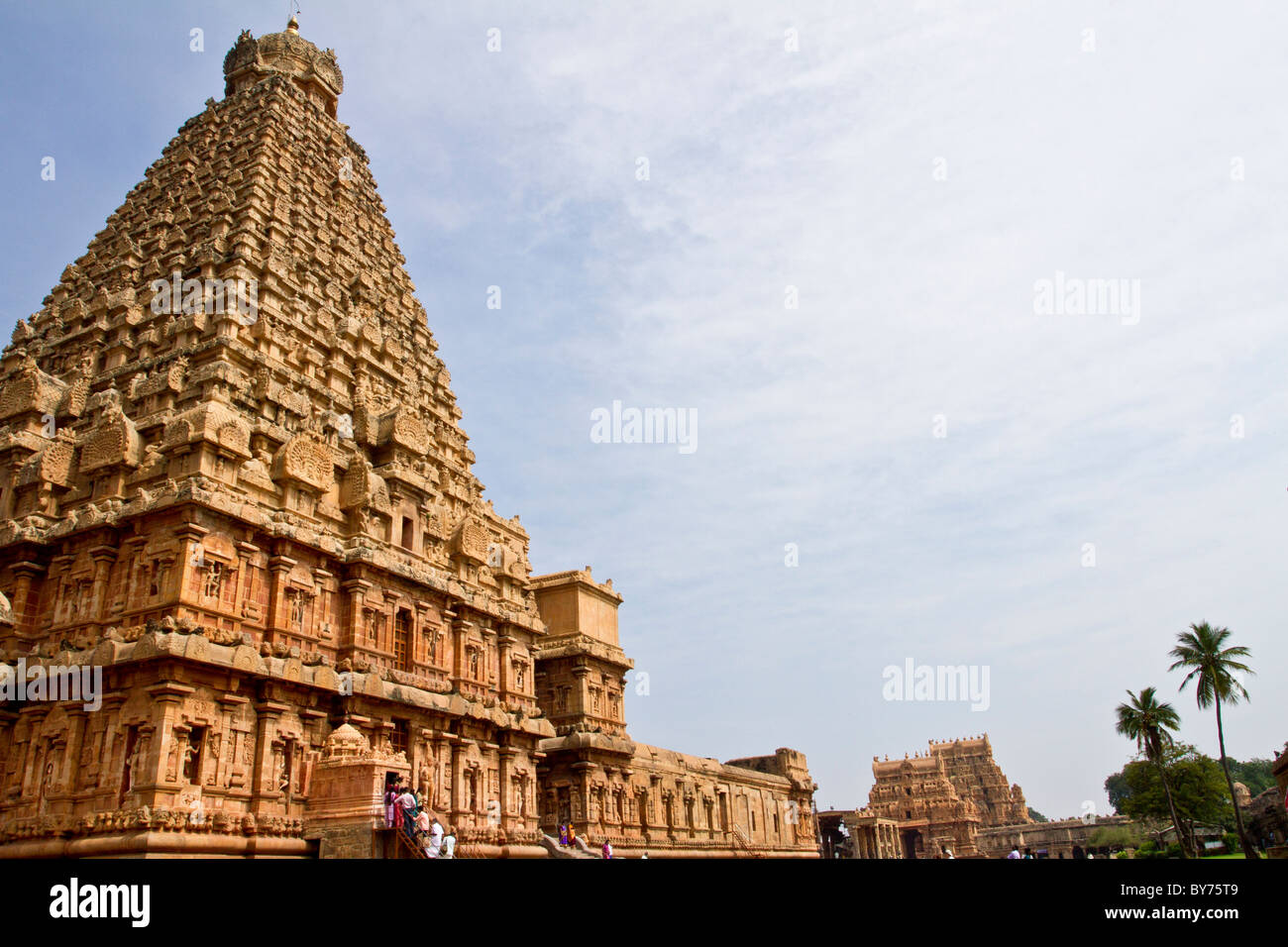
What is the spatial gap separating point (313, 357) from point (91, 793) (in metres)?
16.3

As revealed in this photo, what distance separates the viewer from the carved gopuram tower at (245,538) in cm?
2214

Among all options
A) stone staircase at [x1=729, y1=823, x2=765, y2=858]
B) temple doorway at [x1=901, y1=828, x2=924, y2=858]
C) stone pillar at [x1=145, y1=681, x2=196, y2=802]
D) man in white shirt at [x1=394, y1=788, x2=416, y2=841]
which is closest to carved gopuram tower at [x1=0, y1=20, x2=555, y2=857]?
stone pillar at [x1=145, y1=681, x2=196, y2=802]

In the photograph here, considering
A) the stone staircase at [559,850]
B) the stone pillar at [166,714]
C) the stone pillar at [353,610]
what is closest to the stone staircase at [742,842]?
the stone staircase at [559,850]

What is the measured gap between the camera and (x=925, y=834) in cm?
10150

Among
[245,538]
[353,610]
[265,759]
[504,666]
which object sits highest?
[245,538]

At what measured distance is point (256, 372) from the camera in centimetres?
2978

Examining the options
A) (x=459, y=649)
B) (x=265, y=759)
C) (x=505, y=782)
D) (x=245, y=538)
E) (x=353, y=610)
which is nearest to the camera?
(x=265, y=759)

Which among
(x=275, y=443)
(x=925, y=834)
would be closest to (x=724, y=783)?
(x=275, y=443)

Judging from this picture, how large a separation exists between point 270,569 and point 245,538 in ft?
4.20

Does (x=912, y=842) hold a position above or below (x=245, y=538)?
below

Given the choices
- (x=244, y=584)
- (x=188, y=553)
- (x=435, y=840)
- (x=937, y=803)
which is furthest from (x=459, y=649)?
(x=937, y=803)

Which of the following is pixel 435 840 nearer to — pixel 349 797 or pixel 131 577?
pixel 349 797
